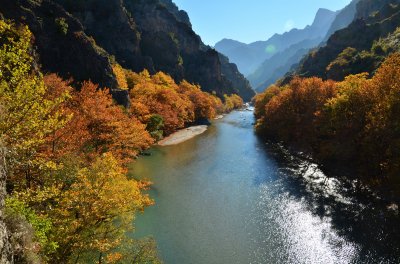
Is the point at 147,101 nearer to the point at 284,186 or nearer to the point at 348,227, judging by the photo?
the point at 284,186

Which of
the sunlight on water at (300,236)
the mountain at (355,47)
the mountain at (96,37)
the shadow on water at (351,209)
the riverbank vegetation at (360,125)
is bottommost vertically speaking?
the shadow on water at (351,209)

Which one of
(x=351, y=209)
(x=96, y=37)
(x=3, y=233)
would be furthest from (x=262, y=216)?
(x=96, y=37)

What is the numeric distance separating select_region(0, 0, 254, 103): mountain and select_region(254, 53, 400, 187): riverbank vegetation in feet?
152

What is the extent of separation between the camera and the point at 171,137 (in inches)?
3858

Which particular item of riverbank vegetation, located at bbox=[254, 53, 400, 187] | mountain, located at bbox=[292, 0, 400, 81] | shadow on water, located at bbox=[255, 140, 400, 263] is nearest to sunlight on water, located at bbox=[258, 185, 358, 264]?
shadow on water, located at bbox=[255, 140, 400, 263]

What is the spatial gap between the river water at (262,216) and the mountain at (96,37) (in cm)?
3040

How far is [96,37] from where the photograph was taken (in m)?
138

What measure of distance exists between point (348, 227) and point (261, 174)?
945 inches

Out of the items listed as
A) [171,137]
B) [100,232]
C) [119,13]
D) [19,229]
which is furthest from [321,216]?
[119,13]

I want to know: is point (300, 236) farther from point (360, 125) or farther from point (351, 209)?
point (360, 125)

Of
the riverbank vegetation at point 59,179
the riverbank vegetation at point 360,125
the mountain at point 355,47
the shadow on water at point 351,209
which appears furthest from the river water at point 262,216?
the mountain at point 355,47

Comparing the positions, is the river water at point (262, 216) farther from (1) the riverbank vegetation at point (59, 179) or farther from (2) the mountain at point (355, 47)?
(2) the mountain at point (355, 47)

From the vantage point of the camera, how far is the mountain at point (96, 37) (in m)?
73.2

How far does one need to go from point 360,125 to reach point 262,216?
23441 mm
